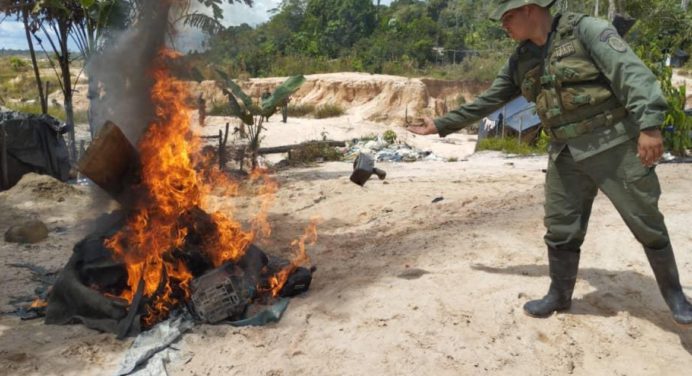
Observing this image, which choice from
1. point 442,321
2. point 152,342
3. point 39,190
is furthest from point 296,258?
point 39,190

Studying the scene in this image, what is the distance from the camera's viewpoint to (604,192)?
131 inches

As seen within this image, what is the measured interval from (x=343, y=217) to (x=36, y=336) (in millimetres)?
4544

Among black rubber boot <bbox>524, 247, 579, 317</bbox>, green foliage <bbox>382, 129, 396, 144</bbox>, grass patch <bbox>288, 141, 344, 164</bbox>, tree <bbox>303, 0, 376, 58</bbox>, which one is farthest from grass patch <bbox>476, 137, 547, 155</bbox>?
tree <bbox>303, 0, 376, 58</bbox>

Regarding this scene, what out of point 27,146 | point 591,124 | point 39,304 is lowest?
point 39,304

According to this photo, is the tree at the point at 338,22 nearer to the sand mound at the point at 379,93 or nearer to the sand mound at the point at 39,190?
the sand mound at the point at 379,93

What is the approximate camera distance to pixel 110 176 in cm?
444

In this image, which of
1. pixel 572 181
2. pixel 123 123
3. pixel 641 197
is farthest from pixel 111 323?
pixel 641 197

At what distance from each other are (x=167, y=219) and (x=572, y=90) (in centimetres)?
314

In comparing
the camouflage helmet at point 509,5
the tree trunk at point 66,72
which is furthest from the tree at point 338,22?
the camouflage helmet at point 509,5

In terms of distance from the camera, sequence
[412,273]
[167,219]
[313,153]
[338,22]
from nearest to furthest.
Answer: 1. [167,219]
2. [412,273]
3. [313,153]
4. [338,22]

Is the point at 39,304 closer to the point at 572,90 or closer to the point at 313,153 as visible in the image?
the point at 572,90

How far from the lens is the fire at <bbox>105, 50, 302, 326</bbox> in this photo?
4.18 meters

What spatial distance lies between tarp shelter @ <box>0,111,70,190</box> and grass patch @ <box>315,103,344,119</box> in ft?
59.6

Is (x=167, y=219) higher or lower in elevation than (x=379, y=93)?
lower
